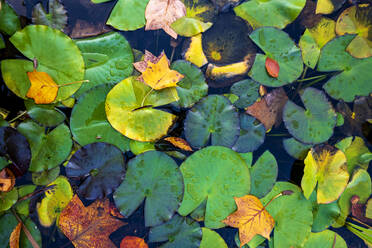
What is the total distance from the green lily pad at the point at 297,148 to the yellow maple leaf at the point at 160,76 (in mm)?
617

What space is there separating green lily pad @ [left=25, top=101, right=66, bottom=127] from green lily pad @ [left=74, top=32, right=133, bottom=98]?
0.41ft

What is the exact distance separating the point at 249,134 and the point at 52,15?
3.53 ft

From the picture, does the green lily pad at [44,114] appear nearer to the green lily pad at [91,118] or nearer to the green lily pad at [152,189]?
the green lily pad at [91,118]

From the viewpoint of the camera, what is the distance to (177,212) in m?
1.16

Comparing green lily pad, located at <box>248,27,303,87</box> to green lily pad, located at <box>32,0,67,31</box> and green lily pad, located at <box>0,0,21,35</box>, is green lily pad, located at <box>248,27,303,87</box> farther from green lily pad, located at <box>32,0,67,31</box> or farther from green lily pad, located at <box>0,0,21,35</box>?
green lily pad, located at <box>0,0,21,35</box>

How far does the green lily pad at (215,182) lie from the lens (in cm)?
116

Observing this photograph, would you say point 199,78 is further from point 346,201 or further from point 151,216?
point 346,201

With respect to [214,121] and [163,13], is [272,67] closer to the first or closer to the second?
[214,121]

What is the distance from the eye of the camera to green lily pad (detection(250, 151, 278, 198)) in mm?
1188

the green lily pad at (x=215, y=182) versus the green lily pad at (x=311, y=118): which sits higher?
the green lily pad at (x=311, y=118)

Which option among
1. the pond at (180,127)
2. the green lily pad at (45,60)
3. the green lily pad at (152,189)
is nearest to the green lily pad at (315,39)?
the pond at (180,127)

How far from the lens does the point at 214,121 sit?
3.86 feet

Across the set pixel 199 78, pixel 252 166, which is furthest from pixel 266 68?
pixel 252 166

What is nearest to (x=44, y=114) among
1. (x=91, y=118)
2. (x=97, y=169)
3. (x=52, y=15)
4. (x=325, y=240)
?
(x=91, y=118)
